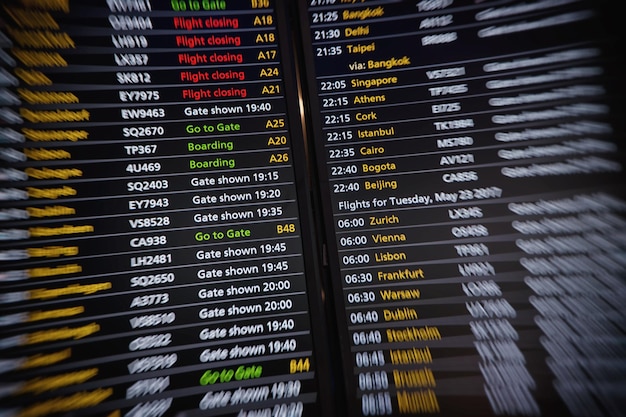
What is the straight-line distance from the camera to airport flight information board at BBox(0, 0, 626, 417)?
4.54 ft

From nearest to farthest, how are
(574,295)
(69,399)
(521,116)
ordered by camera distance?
1. (69,399)
2. (574,295)
3. (521,116)

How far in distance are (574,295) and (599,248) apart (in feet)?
0.74

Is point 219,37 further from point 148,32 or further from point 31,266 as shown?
point 31,266

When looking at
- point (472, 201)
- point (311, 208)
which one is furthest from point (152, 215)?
point (472, 201)

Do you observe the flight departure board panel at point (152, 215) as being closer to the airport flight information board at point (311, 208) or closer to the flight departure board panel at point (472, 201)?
the airport flight information board at point (311, 208)

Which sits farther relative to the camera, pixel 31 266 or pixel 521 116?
pixel 521 116

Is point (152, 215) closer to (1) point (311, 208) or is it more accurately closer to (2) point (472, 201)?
(1) point (311, 208)

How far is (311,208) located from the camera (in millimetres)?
1574

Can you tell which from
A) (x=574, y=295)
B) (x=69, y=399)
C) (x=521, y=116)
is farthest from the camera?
(x=521, y=116)

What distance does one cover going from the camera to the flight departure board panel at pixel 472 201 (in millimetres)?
1430

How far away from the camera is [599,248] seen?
58.7 inches

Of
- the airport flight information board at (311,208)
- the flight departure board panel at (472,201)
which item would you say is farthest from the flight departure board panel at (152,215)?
the flight departure board panel at (472,201)

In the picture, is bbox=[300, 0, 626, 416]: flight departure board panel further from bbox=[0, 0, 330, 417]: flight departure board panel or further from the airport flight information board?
bbox=[0, 0, 330, 417]: flight departure board panel

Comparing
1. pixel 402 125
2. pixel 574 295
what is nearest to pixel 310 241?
pixel 402 125
